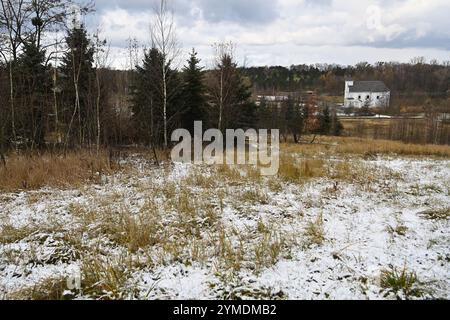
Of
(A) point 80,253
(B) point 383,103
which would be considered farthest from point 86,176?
(B) point 383,103

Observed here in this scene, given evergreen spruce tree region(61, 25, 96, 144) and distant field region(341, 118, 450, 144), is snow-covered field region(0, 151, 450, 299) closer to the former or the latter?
evergreen spruce tree region(61, 25, 96, 144)

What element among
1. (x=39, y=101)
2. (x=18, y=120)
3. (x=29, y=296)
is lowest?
(x=29, y=296)

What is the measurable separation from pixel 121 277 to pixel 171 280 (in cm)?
54

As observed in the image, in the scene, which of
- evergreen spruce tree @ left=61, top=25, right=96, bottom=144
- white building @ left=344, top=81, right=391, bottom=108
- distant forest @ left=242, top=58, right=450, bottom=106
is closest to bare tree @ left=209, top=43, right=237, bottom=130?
evergreen spruce tree @ left=61, top=25, right=96, bottom=144

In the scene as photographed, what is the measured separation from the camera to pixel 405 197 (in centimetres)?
626

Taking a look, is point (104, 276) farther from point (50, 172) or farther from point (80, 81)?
point (80, 81)

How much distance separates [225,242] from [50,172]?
20.8 feet

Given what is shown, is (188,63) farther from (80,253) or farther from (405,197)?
(80,253)

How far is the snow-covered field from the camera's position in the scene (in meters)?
2.98

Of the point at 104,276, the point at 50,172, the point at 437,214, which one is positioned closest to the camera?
the point at 104,276

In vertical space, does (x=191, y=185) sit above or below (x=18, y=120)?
below

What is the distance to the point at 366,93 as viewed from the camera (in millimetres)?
69688

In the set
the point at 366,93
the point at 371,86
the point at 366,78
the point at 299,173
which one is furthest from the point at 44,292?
the point at 366,78

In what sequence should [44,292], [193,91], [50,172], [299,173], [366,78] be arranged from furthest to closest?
[366,78] < [193,91] < [299,173] < [50,172] < [44,292]
